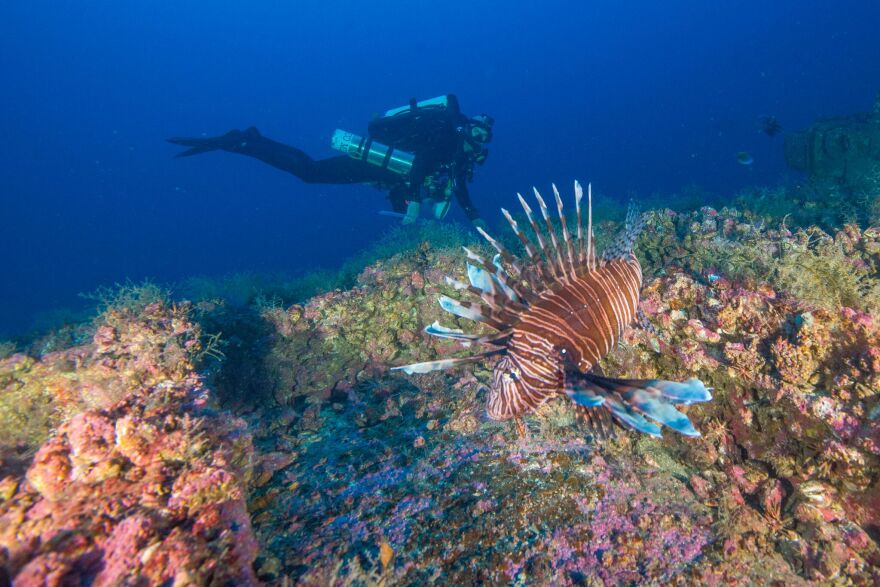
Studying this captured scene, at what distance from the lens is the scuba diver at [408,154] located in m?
9.21

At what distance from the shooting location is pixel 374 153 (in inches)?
397

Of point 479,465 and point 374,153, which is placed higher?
point 374,153

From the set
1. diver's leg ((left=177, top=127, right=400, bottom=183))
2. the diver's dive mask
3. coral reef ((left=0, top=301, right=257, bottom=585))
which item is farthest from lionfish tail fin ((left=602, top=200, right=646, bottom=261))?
diver's leg ((left=177, top=127, right=400, bottom=183))

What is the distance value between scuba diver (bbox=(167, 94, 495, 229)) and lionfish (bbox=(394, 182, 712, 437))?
558 centimetres

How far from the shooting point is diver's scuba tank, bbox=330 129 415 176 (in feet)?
32.7

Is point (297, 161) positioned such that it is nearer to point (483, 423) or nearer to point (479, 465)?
point (483, 423)

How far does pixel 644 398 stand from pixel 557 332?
0.75 m

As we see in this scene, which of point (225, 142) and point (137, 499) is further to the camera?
point (225, 142)

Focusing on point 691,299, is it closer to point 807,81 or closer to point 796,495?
point 796,495

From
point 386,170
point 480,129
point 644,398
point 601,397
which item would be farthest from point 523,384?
point 386,170

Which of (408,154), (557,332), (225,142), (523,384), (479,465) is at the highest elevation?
(225,142)

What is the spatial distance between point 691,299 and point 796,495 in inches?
60.4

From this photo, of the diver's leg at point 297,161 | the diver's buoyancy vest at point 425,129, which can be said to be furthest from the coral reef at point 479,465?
the diver's leg at point 297,161

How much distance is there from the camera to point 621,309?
2.89 m
